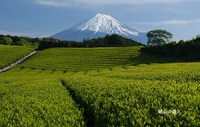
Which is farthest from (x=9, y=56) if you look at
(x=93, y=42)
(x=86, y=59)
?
(x=93, y=42)

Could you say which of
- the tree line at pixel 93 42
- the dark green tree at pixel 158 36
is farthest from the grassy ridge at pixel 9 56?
the dark green tree at pixel 158 36

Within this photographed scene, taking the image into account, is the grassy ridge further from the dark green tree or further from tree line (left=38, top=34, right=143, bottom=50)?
the dark green tree

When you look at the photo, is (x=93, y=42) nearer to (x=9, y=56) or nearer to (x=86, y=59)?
(x=9, y=56)

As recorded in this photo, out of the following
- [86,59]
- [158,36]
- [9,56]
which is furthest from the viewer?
[158,36]

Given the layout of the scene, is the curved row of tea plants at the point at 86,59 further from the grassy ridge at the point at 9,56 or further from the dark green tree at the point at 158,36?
the dark green tree at the point at 158,36

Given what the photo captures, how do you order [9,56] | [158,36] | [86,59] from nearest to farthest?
[86,59] → [9,56] → [158,36]

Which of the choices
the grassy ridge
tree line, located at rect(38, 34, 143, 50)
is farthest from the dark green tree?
the grassy ridge

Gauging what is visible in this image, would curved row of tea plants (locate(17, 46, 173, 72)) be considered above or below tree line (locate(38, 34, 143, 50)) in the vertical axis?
below

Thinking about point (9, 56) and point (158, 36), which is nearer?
point (9, 56)

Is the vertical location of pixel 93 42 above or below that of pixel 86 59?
above

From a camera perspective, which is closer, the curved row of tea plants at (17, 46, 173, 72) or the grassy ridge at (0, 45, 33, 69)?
the curved row of tea plants at (17, 46, 173, 72)

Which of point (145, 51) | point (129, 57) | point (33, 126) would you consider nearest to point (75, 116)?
point (33, 126)

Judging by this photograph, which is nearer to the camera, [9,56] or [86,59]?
[86,59]

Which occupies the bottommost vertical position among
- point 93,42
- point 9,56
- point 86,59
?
point 9,56
